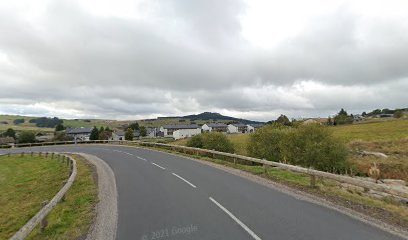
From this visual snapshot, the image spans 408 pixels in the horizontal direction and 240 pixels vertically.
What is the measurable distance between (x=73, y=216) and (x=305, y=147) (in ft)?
61.9

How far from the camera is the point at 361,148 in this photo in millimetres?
41375

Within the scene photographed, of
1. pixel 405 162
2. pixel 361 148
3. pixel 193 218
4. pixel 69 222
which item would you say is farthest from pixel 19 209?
pixel 361 148

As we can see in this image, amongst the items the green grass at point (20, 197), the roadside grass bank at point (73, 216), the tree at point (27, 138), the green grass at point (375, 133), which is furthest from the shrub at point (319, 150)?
the tree at point (27, 138)

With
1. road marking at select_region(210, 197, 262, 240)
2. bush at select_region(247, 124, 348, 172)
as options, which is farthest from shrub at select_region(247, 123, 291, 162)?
road marking at select_region(210, 197, 262, 240)

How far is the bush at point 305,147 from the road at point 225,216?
1161 centimetres

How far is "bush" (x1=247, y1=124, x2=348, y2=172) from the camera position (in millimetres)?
23562

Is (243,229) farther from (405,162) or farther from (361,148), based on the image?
(361,148)

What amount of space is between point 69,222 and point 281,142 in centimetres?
2125

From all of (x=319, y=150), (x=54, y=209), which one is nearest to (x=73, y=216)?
(x=54, y=209)

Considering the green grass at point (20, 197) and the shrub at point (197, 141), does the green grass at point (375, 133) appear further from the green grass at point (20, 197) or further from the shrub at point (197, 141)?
the green grass at point (20, 197)

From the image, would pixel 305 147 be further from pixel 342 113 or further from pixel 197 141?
pixel 342 113

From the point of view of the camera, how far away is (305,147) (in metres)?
24.7

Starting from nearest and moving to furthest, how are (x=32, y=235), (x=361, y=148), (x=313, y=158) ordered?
(x=32, y=235), (x=313, y=158), (x=361, y=148)

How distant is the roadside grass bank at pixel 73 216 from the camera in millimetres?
8359
